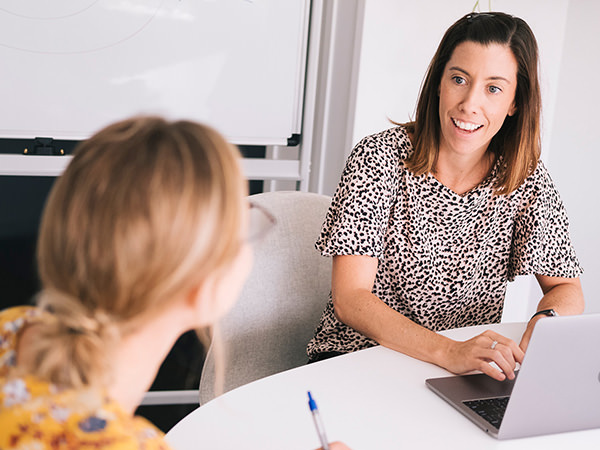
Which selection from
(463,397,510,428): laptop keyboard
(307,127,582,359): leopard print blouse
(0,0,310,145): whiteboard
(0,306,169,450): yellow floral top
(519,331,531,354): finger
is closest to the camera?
(0,306,169,450): yellow floral top

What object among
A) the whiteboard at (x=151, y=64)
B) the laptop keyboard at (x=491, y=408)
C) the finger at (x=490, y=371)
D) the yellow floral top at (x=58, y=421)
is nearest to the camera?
the yellow floral top at (x=58, y=421)

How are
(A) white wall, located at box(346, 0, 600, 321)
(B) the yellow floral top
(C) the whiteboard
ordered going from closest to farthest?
(B) the yellow floral top → (C) the whiteboard → (A) white wall, located at box(346, 0, 600, 321)

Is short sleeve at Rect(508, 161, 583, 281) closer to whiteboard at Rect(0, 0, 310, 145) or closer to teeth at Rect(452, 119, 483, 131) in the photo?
teeth at Rect(452, 119, 483, 131)

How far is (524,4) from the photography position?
277 cm

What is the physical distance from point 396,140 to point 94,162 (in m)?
1.06

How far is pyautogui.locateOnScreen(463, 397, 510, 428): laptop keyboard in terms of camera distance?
1.04 metres

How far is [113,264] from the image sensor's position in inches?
24.8

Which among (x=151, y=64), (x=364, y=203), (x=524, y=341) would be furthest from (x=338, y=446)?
(x=151, y=64)

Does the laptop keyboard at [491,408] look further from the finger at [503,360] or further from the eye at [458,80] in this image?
the eye at [458,80]

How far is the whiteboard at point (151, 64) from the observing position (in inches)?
78.2

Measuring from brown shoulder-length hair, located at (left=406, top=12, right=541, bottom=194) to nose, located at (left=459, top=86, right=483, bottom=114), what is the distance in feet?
0.34

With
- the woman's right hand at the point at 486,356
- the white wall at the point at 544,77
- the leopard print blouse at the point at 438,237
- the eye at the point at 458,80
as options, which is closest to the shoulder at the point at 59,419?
the woman's right hand at the point at 486,356

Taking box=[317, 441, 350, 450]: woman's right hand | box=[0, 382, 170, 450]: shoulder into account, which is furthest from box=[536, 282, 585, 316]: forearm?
box=[0, 382, 170, 450]: shoulder

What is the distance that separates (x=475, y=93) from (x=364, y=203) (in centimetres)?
35
